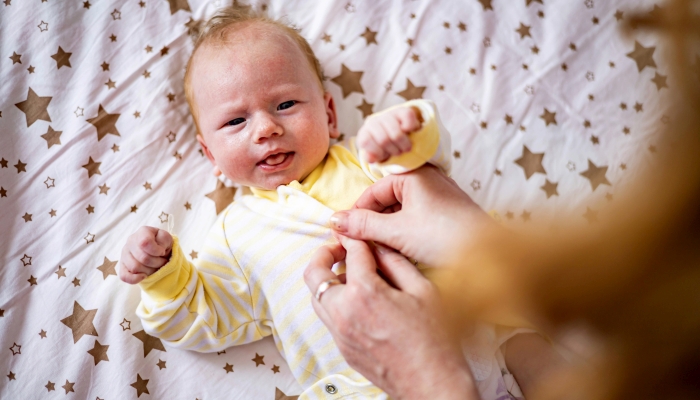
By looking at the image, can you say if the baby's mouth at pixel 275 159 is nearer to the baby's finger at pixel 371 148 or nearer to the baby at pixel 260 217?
the baby at pixel 260 217

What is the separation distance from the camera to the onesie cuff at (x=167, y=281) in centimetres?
96

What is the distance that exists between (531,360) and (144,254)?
0.81 meters

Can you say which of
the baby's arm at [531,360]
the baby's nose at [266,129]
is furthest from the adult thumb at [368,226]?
the baby's arm at [531,360]

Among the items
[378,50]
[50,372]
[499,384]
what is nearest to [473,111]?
[378,50]

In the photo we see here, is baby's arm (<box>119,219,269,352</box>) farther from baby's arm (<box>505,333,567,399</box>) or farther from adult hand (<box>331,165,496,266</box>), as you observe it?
baby's arm (<box>505,333,567,399</box>)

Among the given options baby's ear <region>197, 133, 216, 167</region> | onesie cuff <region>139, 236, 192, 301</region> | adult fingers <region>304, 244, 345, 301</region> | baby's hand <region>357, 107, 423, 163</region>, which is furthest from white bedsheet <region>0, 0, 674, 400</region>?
baby's hand <region>357, 107, 423, 163</region>

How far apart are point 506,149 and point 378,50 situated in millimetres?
443

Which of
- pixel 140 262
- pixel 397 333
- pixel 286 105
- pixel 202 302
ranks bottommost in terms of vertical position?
pixel 202 302

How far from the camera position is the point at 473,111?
4.25 ft

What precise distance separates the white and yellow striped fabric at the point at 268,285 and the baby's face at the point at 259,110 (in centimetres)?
7

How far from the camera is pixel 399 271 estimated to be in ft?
2.58

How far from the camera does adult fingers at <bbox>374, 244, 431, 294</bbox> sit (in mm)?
753

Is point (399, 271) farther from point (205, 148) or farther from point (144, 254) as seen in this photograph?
point (205, 148)

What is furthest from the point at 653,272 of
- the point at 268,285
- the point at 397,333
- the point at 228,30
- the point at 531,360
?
the point at 228,30
